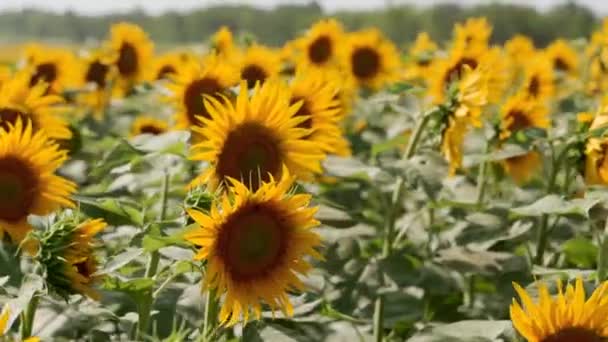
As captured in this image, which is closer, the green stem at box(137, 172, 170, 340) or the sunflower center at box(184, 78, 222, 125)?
the green stem at box(137, 172, 170, 340)

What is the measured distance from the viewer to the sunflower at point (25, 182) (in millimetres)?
2457

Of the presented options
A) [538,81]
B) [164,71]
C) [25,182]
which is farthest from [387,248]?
[164,71]

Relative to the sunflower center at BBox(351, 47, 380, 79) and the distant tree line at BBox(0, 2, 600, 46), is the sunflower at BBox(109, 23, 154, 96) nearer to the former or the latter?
the sunflower center at BBox(351, 47, 380, 79)

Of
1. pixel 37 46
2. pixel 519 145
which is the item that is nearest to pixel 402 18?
pixel 37 46

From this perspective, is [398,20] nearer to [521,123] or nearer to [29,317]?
[521,123]

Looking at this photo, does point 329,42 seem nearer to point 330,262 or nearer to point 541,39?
point 330,262

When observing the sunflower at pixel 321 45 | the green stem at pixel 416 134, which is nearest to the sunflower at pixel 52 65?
the sunflower at pixel 321 45

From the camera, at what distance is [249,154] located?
2.37m

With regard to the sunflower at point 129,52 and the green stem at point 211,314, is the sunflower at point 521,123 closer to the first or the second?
the green stem at point 211,314

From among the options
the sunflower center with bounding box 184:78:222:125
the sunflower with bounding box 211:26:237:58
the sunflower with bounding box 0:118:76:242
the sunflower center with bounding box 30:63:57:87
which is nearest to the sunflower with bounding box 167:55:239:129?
the sunflower center with bounding box 184:78:222:125

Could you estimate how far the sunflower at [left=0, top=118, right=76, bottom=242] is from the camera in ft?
8.06

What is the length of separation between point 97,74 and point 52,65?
206 millimetres

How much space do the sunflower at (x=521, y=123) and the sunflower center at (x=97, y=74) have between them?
Answer: 220 cm

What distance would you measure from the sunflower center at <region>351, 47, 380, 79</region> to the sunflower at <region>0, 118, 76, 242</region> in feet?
10.9
